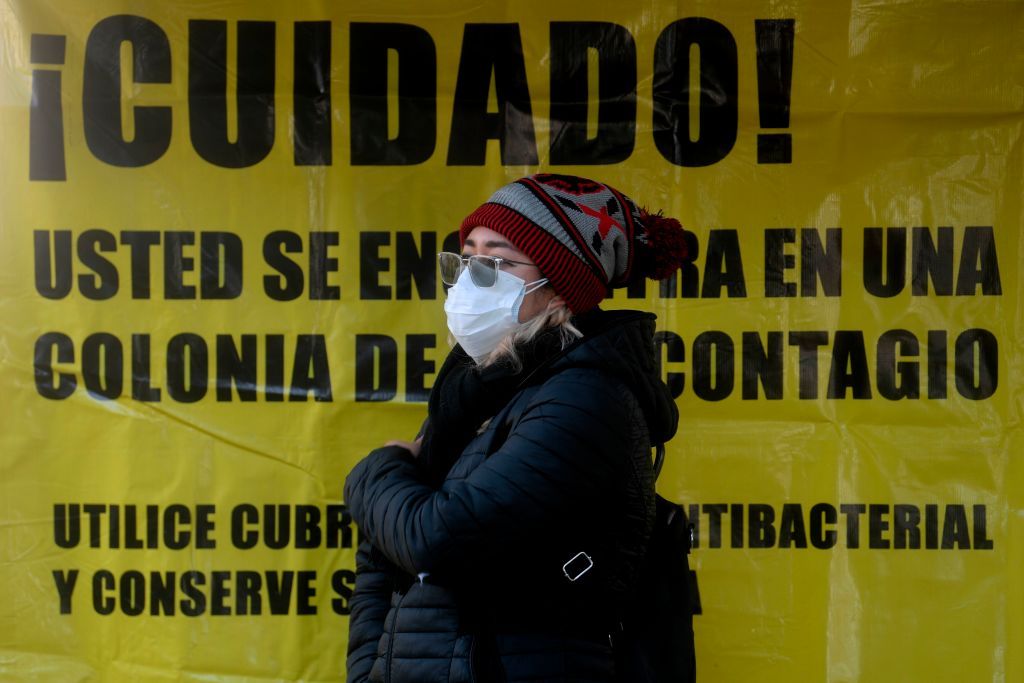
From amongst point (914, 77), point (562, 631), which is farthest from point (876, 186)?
point (562, 631)

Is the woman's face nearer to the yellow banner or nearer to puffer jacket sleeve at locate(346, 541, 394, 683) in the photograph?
puffer jacket sleeve at locate(346, 541, 394, 683)

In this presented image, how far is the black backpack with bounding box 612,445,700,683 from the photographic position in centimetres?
182

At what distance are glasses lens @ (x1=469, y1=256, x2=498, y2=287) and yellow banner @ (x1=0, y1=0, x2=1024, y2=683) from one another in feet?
3.33

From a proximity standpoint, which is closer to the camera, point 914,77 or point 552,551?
point 552,551

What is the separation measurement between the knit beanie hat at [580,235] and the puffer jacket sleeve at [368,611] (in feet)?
2.15

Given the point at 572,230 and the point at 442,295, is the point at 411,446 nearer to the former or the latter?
the point at 572,230

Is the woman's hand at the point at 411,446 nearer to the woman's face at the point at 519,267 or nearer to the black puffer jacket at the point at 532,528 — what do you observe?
the black puffer jacket at the point at 532,528

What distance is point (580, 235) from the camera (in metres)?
1.85

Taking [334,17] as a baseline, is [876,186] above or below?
below

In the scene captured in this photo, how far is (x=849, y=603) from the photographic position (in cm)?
292

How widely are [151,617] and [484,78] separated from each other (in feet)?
5.78

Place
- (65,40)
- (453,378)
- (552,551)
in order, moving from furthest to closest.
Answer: (65,40)
(453,378)
(552,551)

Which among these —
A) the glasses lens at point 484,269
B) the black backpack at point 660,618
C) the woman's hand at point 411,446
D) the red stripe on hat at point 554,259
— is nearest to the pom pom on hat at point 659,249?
the red stripe on hat at point 554,259

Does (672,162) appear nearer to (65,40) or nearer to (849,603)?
(849,603)
